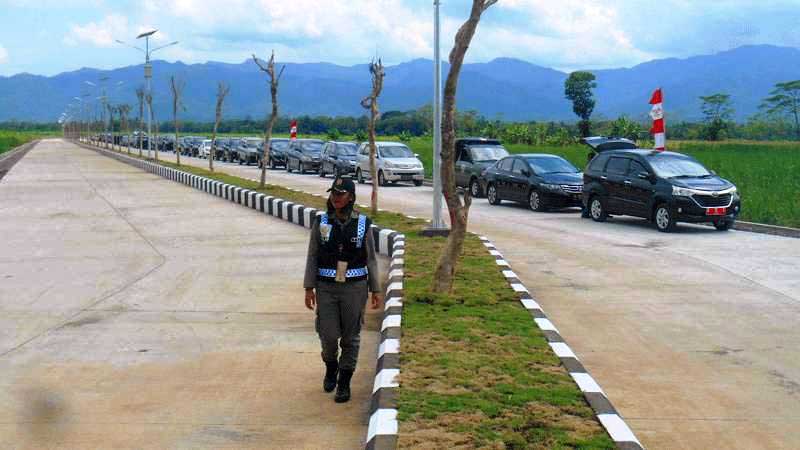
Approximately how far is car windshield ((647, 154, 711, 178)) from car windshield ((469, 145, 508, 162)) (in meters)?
9.08

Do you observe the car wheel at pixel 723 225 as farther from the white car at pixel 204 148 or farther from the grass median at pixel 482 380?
the white car at pixel 204 148

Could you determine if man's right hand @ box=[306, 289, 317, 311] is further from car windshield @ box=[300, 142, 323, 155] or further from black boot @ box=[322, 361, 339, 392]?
car windshield @ box=[300, 142, 323, 155]

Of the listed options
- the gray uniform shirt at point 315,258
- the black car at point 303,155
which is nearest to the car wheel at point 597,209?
the gray uniform shirt at point 315,258

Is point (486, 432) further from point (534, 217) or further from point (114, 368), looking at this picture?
point (534, 217)

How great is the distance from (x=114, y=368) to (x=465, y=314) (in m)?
3.11

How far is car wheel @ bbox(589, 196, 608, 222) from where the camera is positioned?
66.3 ft

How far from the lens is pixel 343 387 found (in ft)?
21.7

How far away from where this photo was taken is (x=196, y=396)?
22.0 ft

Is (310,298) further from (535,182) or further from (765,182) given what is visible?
(765,182)

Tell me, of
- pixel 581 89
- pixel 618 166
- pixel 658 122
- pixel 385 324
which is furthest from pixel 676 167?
pixel 581 89

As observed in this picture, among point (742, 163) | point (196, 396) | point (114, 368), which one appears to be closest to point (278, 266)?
point (114, 368)

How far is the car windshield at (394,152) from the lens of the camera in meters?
34.8

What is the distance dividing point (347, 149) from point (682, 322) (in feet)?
104

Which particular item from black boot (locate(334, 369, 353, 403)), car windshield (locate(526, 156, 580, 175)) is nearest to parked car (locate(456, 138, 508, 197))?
car windshield (locate(526, 156, 580, 175))
